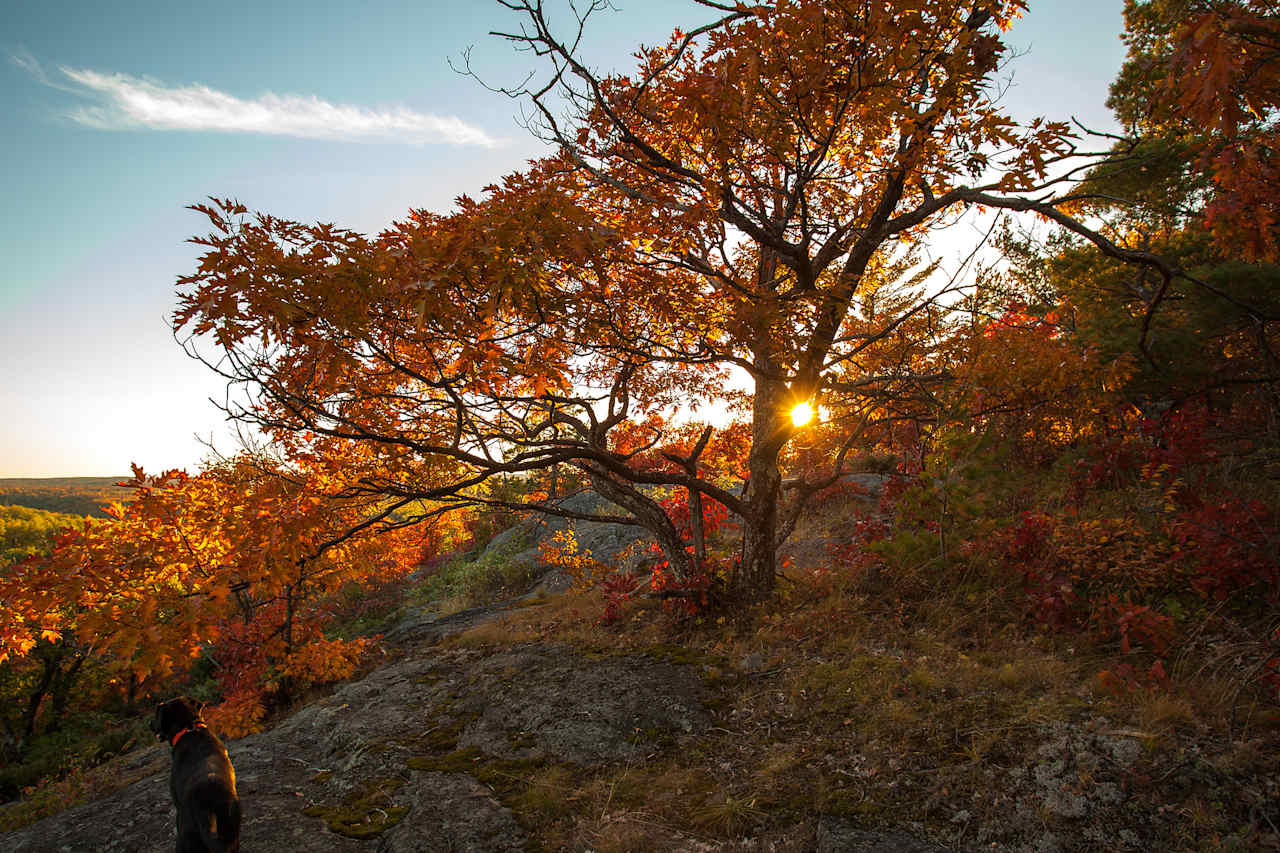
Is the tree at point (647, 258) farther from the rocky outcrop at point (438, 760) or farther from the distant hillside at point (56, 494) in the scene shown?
the distant hillside at point (56, 494)

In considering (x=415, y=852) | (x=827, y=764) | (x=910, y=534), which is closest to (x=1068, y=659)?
(x=910, y=534)

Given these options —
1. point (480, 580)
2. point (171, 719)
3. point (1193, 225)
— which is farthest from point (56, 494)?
point (1193, 225)

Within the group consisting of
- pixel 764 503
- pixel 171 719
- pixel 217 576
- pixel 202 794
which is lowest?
pixel 202 794

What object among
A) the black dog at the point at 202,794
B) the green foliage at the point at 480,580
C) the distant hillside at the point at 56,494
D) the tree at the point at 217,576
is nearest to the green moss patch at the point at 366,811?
the black dog at the point at 202,794

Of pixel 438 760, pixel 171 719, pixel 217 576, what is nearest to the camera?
pixel 217 576

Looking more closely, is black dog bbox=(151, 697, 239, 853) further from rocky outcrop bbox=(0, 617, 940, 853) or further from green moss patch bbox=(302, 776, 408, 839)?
green moss patch bbox=(302, 776, 408, 839)

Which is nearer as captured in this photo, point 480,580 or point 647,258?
point 647,258

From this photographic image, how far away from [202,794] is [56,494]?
110001 millimetres

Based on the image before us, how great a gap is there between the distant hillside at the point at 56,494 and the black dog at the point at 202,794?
65.8 metres

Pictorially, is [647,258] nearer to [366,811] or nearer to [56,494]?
[366,811]

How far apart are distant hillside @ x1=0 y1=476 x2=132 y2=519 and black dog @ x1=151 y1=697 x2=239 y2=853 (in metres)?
65.8

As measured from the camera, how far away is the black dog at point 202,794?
11.0 feet

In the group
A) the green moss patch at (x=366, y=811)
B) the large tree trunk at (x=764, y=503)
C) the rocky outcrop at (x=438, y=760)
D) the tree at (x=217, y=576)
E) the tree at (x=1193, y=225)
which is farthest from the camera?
the large tree trunk at (x=764, y=503)

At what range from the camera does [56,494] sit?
77938 millimetres
